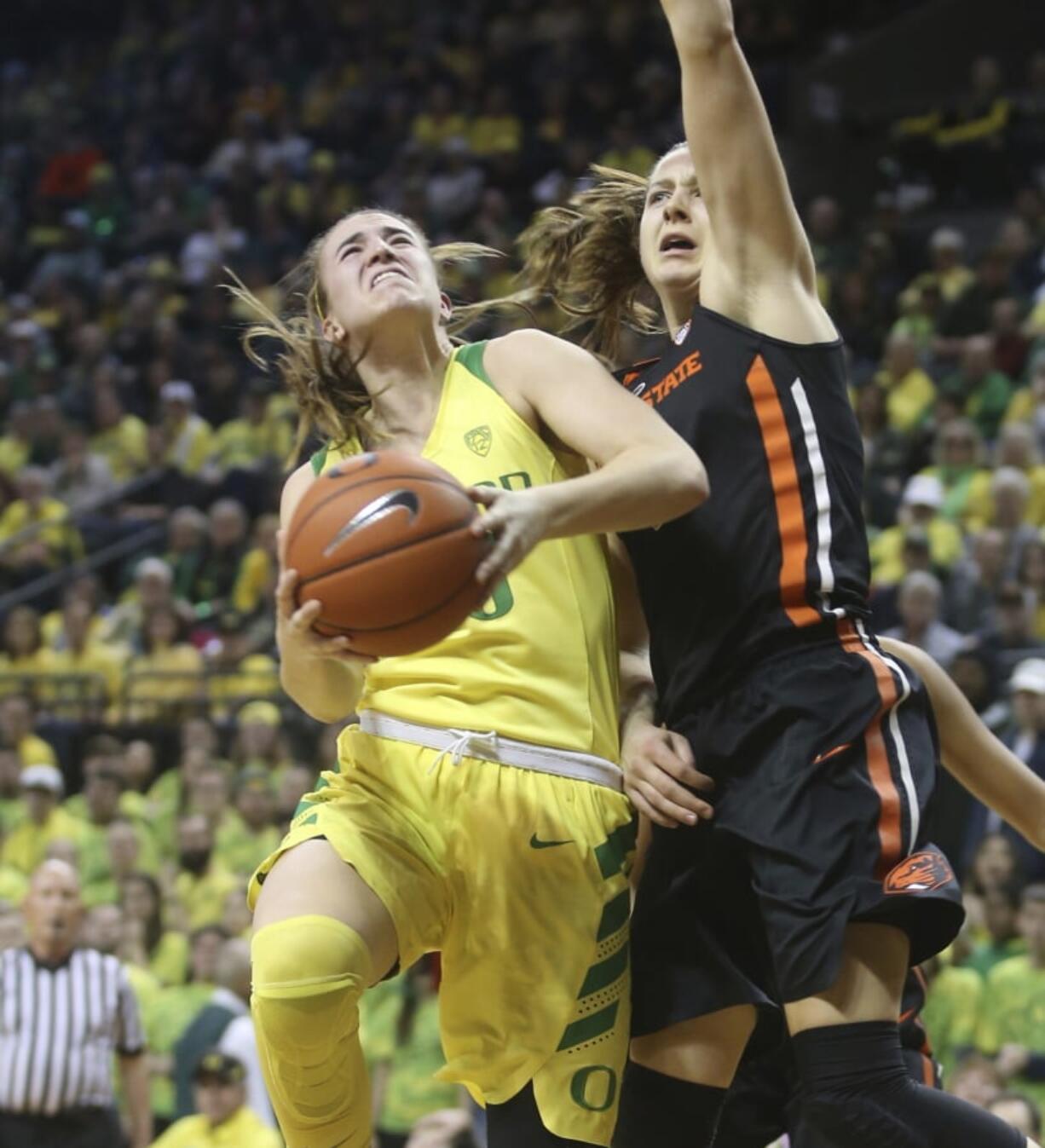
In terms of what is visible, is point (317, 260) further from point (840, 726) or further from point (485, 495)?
point (840, 726)

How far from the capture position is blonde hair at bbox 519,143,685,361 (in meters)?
3.86

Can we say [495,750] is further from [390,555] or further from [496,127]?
[496,127]

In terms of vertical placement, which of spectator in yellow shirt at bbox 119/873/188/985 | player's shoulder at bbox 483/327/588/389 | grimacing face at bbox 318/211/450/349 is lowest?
spectator in yellow shirt at bbox 119/873/188/985

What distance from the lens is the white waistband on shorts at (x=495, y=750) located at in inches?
124

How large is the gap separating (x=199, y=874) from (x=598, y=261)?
5.53 m

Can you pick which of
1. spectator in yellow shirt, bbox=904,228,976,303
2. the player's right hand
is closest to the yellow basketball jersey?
the player's right hand

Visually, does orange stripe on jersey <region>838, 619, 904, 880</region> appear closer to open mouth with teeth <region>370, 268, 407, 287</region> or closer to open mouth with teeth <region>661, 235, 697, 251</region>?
open mouth with teeth <region>661, 235, 697, 251</region>

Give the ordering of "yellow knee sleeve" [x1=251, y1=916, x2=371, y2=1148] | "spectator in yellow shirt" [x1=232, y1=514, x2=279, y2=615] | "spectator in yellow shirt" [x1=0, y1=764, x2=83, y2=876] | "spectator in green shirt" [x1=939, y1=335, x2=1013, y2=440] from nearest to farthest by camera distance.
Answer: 1. "yellow knee sleeve" [x1=251, y1=916, x2=371, y2=1148]
2. "spectator in yellow shirt" [x1=0, y1=764, x2=83, y2=876]
3. "spectator in green shirt" [x1=939, y1=335, x2=1013, y2=440]
4. "spectator in yellow shirt" [x1=232, y1=514, x2=279, y2=615]

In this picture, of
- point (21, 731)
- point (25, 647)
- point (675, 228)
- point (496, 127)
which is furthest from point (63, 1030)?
point (496, 127)

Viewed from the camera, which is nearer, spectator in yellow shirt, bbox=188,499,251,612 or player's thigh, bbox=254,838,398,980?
player's thigh, bbox=254,838,398,980

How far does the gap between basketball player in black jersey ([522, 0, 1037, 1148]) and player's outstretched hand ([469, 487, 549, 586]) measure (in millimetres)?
546

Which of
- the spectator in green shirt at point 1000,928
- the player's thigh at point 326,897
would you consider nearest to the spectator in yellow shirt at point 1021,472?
the spectator in green shirt at point 1000,928

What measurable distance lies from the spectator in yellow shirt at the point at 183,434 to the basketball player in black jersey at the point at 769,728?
9.30 meters

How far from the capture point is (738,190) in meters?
3.08
